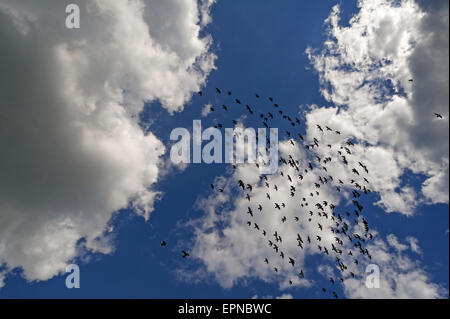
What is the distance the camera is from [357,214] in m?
57.0

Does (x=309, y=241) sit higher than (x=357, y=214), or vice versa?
(x=357, y=214)

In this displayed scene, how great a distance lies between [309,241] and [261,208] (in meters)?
15.8
